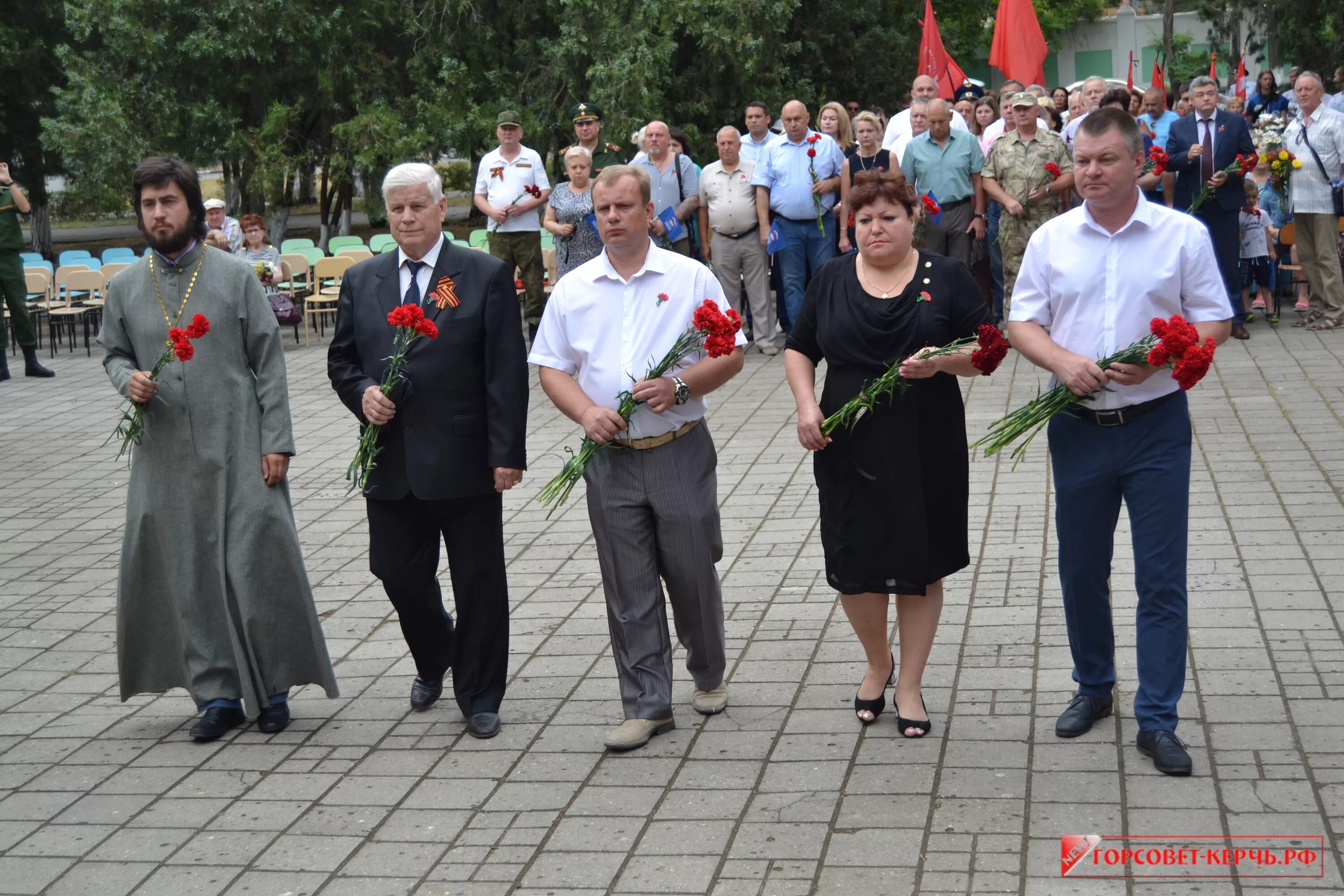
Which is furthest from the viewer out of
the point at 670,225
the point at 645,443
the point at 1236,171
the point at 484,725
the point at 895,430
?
the point at 670,225

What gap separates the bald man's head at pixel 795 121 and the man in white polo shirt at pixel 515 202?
7.35 feet

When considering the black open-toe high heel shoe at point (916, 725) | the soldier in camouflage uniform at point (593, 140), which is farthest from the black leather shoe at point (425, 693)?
the soldier in camouflage uniform at point (593, 140)

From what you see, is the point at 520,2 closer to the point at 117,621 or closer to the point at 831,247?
the point at 831,247

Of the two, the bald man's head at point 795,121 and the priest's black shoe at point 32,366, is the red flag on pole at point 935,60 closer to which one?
the bald man's head at point 795,121

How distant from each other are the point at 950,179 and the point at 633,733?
30.3ft

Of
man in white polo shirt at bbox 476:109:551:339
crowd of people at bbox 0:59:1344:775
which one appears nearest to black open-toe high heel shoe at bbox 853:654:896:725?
crowd of people at bbox 0:59:1344:775

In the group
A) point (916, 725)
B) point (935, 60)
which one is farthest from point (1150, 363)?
point (935, 60)

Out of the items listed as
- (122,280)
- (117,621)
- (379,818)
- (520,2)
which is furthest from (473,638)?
(520,2)

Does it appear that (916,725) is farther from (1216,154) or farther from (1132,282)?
(1216,154)

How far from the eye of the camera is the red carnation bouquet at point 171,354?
209 inches

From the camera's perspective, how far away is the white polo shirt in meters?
14.2

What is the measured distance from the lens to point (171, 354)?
5453 mm

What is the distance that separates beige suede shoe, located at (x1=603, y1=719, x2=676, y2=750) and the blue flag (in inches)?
312

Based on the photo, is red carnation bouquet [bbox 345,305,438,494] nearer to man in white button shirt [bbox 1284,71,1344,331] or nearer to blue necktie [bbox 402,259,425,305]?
blue necktie [bbox 402,259,425,305]
